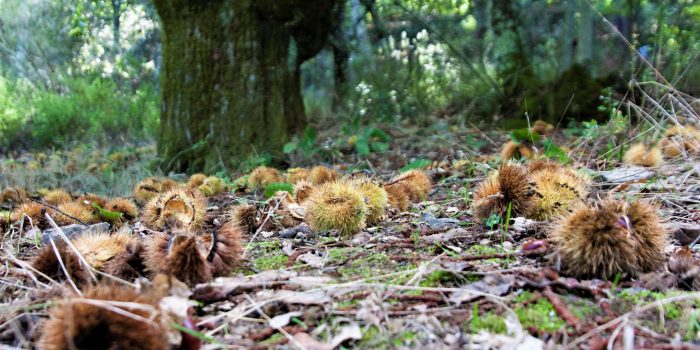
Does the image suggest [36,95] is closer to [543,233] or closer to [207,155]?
[207,155]

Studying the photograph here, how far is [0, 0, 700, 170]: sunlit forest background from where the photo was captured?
6.64 meters

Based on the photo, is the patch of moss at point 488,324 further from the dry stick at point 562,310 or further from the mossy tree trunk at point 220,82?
the mossy tree trunk at point 220,82

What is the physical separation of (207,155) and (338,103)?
4208 mm

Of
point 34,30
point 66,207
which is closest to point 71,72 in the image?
point 34,30

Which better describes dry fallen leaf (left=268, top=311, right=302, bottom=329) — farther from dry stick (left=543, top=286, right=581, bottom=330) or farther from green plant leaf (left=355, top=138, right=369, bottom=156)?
green plant leaf (left=355, top=138, right=369, bottom=156)

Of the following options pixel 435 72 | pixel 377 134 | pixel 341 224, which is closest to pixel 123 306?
pixel 341 224

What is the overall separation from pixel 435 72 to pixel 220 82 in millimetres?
4571

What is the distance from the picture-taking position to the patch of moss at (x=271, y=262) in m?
1.48

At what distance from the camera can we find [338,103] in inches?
352

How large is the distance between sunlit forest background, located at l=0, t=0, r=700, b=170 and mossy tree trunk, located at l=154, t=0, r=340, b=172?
90cm

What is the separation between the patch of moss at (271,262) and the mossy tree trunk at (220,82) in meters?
3.41

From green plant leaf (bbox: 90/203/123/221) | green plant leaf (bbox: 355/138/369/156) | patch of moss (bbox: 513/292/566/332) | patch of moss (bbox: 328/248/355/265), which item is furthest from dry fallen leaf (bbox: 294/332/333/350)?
green plant leaf (bbox: 355/138/369/156)

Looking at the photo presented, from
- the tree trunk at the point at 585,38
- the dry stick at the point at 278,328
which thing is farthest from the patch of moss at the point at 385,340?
the tree trunk at the point at 585,38

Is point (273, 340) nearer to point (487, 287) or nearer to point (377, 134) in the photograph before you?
point (487, 287)
